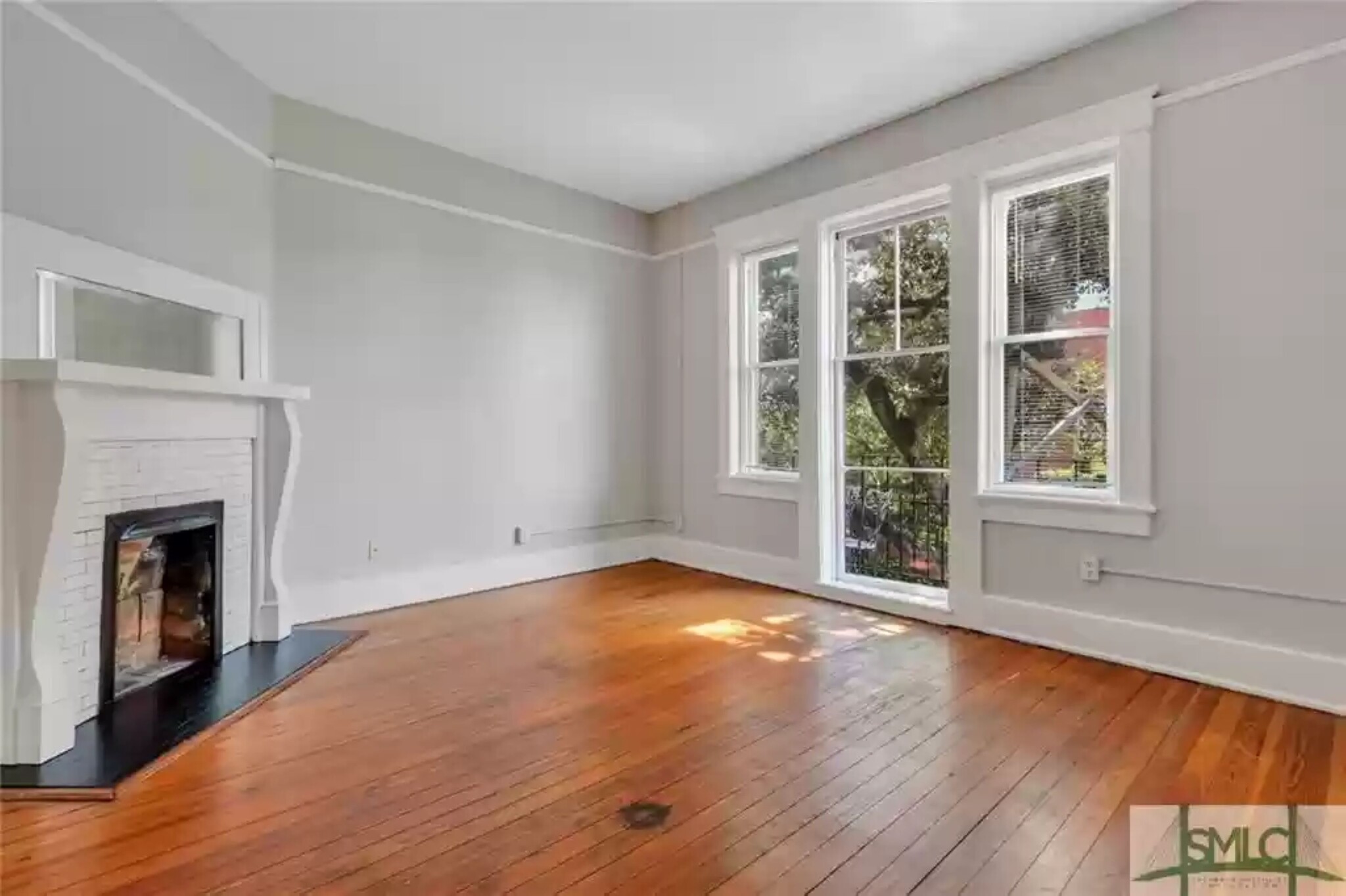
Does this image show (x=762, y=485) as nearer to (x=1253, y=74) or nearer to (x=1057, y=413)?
(x=1057, y=413)

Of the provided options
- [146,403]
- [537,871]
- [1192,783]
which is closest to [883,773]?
[1192,783]

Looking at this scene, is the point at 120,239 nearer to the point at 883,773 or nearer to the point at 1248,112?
the point at 883,773

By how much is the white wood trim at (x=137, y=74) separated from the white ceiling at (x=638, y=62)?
358 millimetres

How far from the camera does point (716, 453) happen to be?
5.66 metres

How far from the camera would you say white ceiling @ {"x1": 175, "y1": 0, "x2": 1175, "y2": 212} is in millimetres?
3283

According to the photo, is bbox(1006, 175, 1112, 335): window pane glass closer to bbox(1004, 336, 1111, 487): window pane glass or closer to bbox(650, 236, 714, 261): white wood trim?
bbox(1004, 336, 1111, 487): window pane glass

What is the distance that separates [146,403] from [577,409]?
10.0 feet

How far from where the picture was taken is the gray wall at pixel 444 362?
4.23 m

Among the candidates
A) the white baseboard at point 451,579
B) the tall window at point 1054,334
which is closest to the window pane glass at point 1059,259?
the tall window at point 1054,334

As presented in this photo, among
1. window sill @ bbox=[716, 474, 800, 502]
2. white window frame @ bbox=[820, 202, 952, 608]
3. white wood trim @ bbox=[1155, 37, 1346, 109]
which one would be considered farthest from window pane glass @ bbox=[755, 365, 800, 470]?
white wood trim @ bbox=[1155, 37, 1346, 109]

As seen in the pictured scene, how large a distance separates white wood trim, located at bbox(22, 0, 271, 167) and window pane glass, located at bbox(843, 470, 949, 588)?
152 inches

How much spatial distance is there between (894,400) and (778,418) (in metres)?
0.96

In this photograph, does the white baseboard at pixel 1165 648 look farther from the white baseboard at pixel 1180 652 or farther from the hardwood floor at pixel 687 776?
the hardwood floor at pixel 687 776

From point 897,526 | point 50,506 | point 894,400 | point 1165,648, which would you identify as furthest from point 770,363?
point 50,506
